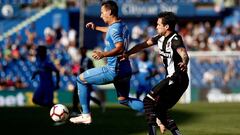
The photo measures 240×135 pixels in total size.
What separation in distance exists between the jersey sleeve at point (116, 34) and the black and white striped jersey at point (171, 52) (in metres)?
1.00

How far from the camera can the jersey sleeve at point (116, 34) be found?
11992 millimetres

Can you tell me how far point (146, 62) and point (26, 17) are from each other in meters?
13.0

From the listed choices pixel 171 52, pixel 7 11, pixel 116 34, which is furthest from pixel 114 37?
pixel 7 11

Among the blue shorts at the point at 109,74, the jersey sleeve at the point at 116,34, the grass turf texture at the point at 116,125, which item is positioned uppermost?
the jersey sleeve at the point at 116,34

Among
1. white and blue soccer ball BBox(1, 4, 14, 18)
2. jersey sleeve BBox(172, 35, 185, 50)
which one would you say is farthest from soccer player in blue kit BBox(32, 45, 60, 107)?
white and blue soccer ball BBox(1, 4, 14, 18)

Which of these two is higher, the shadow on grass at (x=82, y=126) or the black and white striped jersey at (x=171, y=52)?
the black and white striped jersey at (x=171, y=52)

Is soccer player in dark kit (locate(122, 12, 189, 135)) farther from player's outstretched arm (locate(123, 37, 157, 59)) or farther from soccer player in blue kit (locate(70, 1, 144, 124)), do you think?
soccer player in blue kit (locate(70, 1, 144, 124))

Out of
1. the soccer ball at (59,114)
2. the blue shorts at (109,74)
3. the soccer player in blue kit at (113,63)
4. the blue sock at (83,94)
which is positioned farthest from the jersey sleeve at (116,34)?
the soccer ball at (59,114)

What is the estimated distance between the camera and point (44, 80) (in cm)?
1953

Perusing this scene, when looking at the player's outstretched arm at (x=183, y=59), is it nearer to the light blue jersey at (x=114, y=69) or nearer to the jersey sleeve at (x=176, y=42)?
the jersey sleeve at (x=176, y=42)

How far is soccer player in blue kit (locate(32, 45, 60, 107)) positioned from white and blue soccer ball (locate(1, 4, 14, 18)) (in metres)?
15.3

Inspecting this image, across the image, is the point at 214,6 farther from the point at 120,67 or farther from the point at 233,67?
the point at 120,67

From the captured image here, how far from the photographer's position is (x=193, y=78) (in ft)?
97.1

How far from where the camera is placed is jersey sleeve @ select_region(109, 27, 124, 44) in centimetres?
1199
